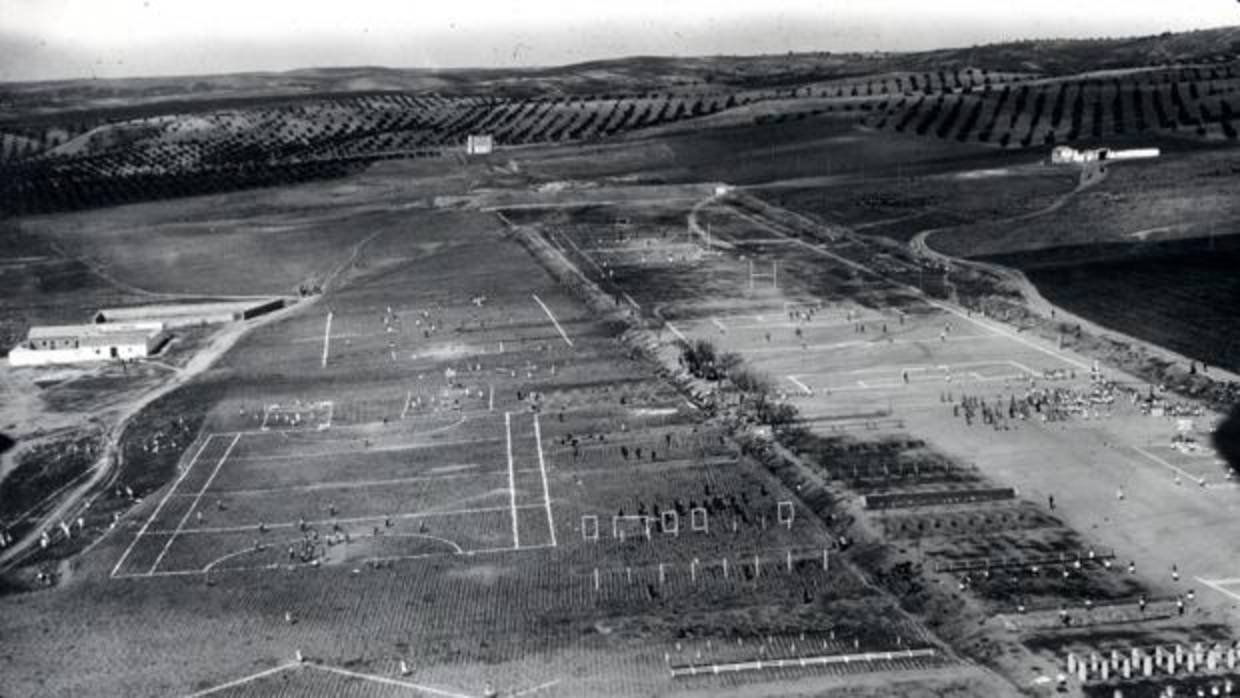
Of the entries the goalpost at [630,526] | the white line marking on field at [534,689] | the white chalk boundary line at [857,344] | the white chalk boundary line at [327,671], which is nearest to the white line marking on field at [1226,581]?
the goalpost at [630,526]

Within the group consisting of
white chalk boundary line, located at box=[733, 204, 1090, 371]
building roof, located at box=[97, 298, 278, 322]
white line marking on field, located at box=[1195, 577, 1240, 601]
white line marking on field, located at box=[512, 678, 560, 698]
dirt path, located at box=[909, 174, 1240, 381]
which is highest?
dirt path, located at box=[909, 174, 1240, 381]

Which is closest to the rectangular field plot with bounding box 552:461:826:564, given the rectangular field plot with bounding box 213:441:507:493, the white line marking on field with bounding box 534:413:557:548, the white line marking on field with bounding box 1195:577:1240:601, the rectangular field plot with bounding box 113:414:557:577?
the white line marking on field with bounding box 534:413:557:548

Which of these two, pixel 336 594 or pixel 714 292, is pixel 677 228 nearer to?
pixel 714 292

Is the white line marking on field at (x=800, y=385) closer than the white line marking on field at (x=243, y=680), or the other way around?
the white line marking on field at (x=243, y=680)

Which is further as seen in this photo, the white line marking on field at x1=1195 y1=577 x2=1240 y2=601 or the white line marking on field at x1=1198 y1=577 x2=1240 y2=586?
the white line marking on field at x1=1198 y1=577 x2=1240 y2=586

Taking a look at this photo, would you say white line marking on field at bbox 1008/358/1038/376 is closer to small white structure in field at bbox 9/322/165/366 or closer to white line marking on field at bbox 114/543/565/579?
white line marking on field at bbox 114/543/565/579

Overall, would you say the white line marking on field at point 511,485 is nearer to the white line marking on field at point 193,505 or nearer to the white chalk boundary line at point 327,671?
the white chalk boundary line at point 327,671

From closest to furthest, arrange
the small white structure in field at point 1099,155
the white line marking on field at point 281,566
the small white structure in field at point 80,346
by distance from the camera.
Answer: the white line marking on field at point 281,566 < the small white structure in field at point 80,346 < the small white structure in field at point 1099,155

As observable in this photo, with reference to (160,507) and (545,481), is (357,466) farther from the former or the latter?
(545,481)
